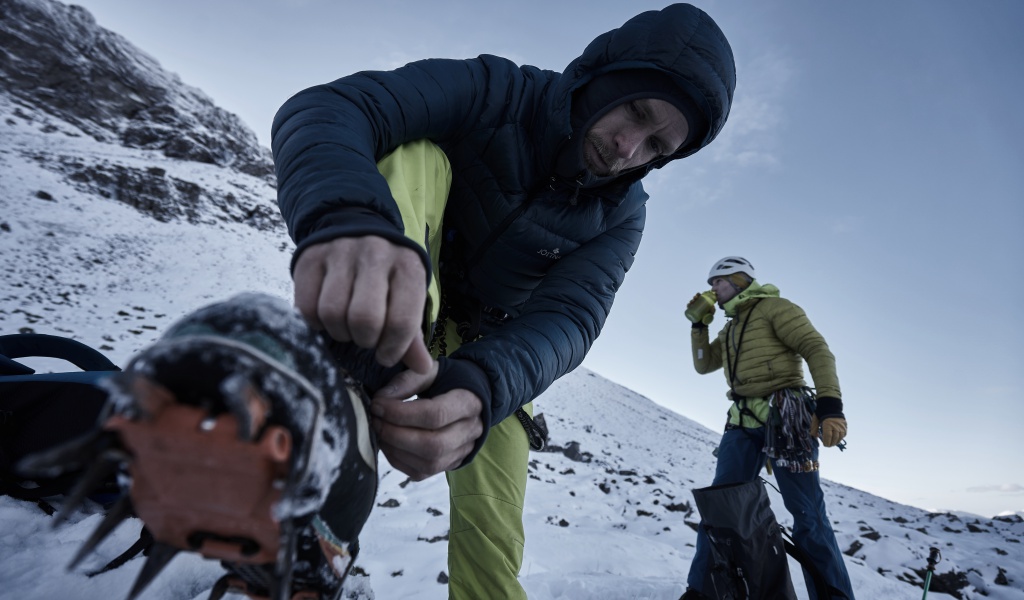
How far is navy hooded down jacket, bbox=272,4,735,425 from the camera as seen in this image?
1.12 m

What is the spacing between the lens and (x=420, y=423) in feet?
2.69

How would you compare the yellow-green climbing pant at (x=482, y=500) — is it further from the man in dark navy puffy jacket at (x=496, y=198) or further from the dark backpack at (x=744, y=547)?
the dark backpack at (x=744, y=547)

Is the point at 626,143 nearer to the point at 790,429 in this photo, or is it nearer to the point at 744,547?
the point at 744,547

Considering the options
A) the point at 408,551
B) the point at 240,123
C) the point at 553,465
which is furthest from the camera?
the point at 240,123

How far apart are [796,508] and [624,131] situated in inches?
107

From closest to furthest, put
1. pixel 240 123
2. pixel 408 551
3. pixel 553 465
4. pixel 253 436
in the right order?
pixel 253 436, pixel 408 551, pixel 553 465, pixel 240 123

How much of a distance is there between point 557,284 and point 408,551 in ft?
6.44

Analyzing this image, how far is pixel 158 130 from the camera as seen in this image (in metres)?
19.3

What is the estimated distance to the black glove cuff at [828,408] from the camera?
2.92 metres

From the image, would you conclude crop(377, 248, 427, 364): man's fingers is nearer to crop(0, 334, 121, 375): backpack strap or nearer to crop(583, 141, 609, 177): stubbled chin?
crop(583, 141, 609, 177): stubbled chin

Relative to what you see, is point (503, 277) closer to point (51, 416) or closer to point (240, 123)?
point (51, 416)

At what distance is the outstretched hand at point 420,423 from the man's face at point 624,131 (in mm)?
1080

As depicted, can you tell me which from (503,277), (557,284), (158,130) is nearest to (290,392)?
(557,284)

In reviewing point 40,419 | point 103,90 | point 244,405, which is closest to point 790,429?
point 244,405
